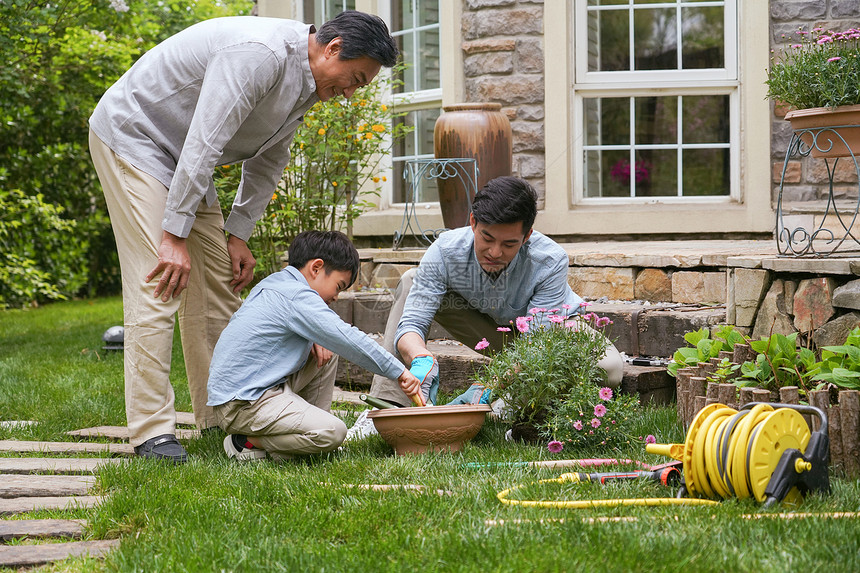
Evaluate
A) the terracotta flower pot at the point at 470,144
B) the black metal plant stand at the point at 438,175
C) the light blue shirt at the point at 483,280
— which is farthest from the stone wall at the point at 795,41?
the light blue shirt at the point at 483,280

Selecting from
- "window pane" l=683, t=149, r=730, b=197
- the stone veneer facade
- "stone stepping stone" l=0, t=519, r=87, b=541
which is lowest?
"stone stepping stone" l=0, t=519, r=87, b=541

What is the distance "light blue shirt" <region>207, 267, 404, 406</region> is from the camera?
284 cm

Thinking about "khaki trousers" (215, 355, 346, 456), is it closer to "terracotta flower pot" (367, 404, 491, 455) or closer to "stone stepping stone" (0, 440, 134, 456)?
"terracotta flower pot" (367, 404, 491, 455)

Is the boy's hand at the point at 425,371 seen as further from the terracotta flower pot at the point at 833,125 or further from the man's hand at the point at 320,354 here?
the terracotta flower pot at the point at 833,125

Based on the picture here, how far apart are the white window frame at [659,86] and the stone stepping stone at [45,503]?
4.03 meters

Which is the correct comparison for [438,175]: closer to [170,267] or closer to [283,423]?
[170,267]

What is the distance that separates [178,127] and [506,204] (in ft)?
3.82

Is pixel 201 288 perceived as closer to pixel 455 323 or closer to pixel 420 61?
pixel 455 323

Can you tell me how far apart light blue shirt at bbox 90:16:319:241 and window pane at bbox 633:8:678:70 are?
329cm

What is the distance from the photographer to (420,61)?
6367 mm

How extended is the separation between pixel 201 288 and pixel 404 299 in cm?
78

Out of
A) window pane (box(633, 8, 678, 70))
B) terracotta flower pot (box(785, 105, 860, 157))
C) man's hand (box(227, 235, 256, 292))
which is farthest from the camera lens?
window pane (box(633, 8, 678, 70))

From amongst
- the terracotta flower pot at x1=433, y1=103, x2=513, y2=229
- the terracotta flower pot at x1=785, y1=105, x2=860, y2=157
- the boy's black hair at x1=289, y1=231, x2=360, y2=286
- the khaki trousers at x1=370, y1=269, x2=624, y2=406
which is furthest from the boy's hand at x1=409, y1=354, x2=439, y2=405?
the terracotta flower pot at x1=433, y1=103, x2=513, y2=229

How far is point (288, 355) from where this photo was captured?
9.73 feet
